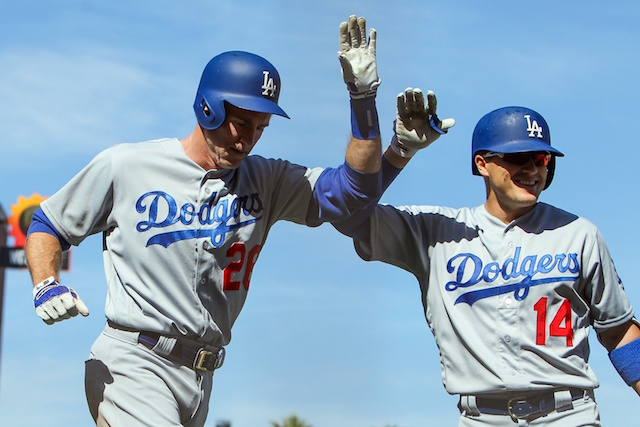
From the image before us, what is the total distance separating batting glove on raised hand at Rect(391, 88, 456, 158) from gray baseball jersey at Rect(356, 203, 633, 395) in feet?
1.37

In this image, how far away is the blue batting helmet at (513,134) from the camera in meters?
5.87

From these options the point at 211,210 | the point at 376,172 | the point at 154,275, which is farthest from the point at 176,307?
the point at 376,172

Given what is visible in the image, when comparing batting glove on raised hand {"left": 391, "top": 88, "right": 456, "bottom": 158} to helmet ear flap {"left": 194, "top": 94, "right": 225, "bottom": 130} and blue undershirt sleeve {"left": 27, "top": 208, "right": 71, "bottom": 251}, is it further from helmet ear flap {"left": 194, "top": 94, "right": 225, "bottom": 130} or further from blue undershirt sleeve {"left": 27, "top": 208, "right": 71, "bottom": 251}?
blue undershirt sleeve {"left": 27, "top": 208, "right": 71, "bottom": 251}

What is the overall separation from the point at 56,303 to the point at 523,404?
8.26 feet

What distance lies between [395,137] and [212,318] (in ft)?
4.90

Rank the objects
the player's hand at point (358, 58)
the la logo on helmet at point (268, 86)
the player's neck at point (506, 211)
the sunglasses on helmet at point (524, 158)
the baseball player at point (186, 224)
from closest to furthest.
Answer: the baseball player at point (186, 224) < the player's hand at point (358, 58) < the la logo on helmet at point (268, 86) < the sunglasses on helmet at point (524, 158) < the player's neck at point (506, 211)

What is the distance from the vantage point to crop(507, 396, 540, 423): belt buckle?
5562mm

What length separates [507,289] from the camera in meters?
5.71

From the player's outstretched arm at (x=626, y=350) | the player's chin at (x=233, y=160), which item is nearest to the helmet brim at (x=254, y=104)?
the player's chin at (x=233, y=160)

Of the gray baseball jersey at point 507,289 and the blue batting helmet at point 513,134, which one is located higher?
the blue batting helmet at point 513,134

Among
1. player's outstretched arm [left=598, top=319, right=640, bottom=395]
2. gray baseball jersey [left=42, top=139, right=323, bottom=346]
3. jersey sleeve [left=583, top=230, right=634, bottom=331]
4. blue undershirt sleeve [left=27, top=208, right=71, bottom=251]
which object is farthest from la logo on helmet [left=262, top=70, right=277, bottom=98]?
player's outstretched arm [left=598, top=319, right=640, bottom=395]

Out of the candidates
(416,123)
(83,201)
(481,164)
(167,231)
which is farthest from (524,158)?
(83,201)

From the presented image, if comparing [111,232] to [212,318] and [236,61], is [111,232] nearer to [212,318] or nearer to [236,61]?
[212,318]

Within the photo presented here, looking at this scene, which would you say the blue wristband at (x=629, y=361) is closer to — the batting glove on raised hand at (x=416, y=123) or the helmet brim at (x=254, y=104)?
the batting glove on raised hand at (x=416, y=123)
